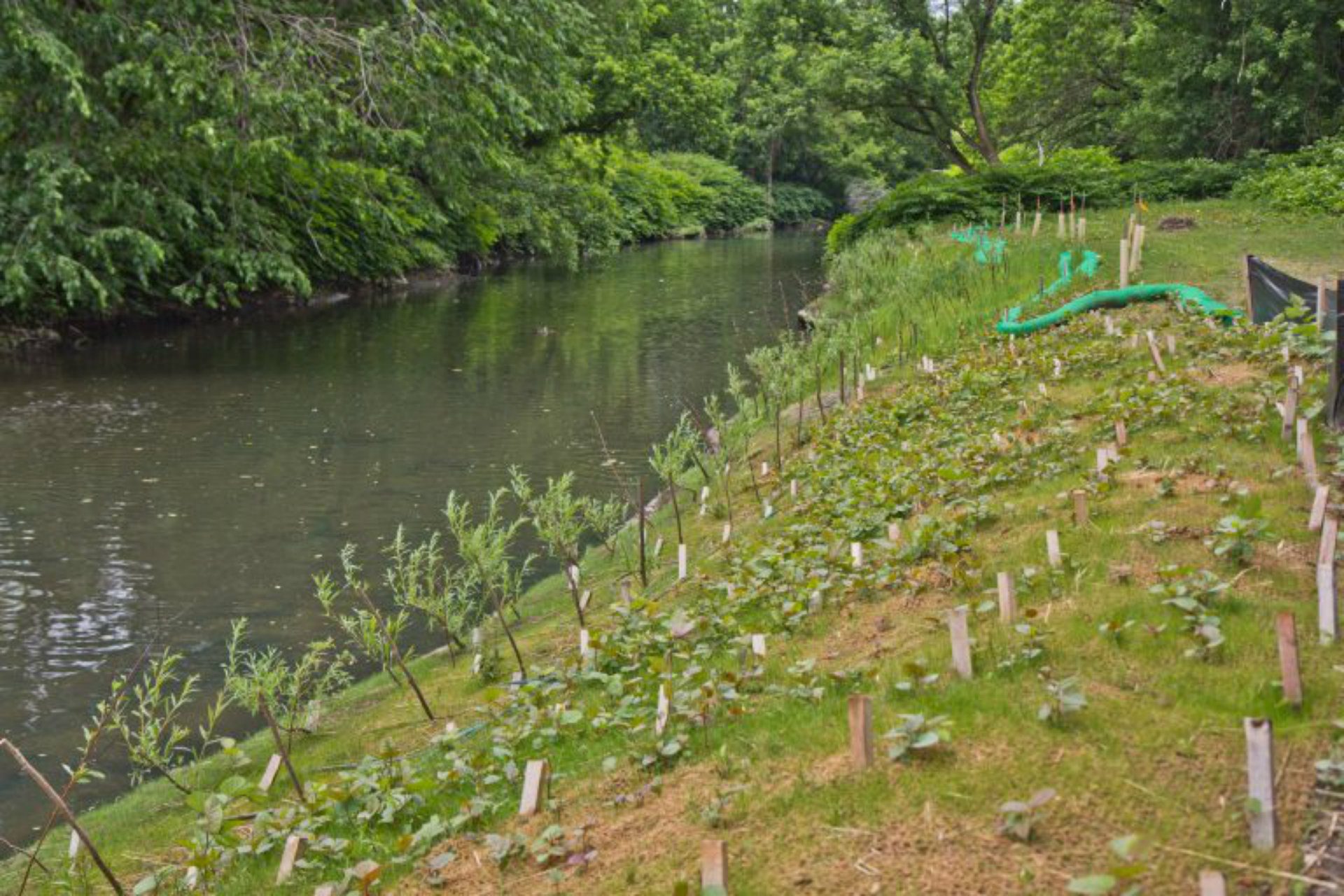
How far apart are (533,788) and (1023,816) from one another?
171 centimetres

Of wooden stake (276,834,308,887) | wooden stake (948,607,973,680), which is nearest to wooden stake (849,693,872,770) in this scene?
wooden stake (948,607,973,680)

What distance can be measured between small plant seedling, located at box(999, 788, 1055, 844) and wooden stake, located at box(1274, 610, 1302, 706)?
37.0 inches

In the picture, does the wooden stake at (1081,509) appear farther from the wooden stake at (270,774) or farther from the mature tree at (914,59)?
the mature tree at (914,59)

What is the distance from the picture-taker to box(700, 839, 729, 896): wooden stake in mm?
3199

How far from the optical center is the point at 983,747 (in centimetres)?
394

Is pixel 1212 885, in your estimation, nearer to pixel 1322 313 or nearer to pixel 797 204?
pixel 1322 313

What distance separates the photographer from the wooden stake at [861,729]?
3799 millimetres

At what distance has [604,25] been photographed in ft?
92.9

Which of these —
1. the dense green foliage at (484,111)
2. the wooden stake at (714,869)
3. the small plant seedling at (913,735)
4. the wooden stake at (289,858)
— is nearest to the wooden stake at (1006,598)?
the small plant seedling at (913,735)

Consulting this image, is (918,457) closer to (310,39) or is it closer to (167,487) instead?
(167,487)

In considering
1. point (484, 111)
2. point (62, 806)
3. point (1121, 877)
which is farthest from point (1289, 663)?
point (484, 111)

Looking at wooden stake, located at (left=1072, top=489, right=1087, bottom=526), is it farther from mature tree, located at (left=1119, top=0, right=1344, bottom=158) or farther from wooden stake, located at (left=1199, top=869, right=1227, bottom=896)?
mature tree, located at (left=1119, top=0, right=1344, bottom=158)

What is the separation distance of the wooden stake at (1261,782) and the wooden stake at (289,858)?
10.5 ft

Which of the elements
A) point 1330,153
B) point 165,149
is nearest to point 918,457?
point 165,149
